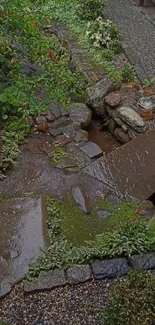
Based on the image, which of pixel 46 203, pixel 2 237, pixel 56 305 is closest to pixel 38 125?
pixel 46 203

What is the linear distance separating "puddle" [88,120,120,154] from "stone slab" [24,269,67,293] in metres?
2.75

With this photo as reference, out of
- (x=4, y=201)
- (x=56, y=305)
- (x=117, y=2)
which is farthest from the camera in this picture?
(x=117, y=2)

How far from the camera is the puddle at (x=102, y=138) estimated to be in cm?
581

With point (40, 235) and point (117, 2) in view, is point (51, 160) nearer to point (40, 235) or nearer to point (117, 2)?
point (40, 235)

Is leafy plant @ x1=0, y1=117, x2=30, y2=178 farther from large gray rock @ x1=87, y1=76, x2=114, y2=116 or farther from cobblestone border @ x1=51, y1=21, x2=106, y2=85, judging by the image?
cobblestone border @ x1=51, y1=21, x2=106, y2=85

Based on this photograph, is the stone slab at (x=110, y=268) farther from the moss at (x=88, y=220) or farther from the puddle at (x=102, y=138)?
the puddle at (x=102, y=138)

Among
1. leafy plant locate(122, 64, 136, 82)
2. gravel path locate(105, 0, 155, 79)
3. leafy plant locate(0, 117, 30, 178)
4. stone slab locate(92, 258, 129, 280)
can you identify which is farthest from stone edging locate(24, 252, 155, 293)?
gravel path locate(105, 0, 155, 79)

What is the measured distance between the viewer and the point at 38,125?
18.4 feet

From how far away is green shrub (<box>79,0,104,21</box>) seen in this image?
8.33 m

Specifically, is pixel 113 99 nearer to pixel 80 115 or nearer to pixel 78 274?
pixel 80 115

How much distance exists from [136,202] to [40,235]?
1325mm

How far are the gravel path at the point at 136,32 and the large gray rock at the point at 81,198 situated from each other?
289 cm

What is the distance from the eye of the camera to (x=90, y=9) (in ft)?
27.8

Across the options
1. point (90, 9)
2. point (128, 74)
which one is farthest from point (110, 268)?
point (90, 9)
